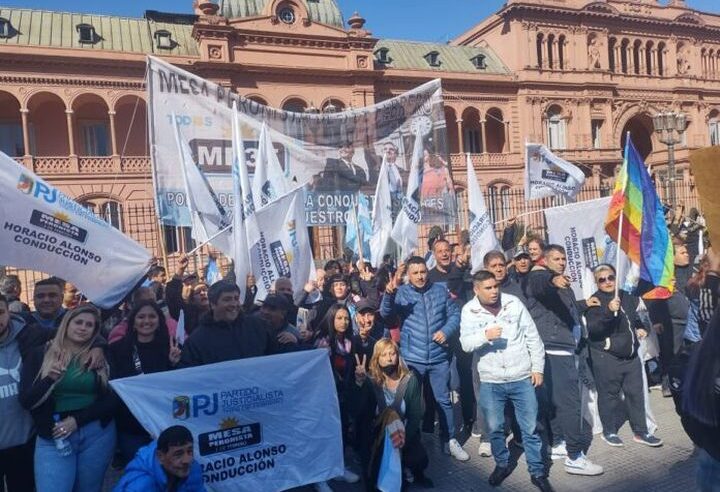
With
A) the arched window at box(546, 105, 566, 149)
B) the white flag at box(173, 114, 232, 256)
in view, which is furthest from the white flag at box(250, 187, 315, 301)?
the arched window at box(546, 105, 566, 149)

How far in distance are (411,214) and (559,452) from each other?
15.3 feet

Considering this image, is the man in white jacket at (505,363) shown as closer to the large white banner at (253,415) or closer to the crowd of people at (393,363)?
the crowd of people at (393,363)

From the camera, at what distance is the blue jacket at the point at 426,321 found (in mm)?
5727

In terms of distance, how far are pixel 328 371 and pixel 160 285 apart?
205 inches

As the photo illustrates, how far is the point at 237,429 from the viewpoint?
4.21 m

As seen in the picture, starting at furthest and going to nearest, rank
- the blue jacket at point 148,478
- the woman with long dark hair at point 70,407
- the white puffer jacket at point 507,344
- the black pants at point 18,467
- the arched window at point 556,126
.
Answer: the arched window at point 556,126, the white puffer jacket at point 507,344, the black pants at point 18,467, the woman with long dark hair at point 70,407, the blue jacket at point 148,478

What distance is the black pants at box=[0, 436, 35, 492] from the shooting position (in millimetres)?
3951

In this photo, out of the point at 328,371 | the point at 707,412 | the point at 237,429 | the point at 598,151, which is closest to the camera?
A: the point at 707,412

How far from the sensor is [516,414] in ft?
16.4

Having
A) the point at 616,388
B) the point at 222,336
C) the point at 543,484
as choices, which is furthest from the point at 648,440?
the point at 222,336

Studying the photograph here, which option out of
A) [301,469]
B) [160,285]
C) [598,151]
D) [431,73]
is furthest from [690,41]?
A: [301,469]

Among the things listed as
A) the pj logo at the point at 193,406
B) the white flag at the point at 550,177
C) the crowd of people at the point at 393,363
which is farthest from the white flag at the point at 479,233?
the pj logo at the point at 193,406

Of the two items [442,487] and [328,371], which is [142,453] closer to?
[328,371]

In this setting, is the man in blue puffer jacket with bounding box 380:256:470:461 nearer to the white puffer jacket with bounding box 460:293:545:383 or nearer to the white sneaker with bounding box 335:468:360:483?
the white puffer jacket with bounding box 460:293:545:383
